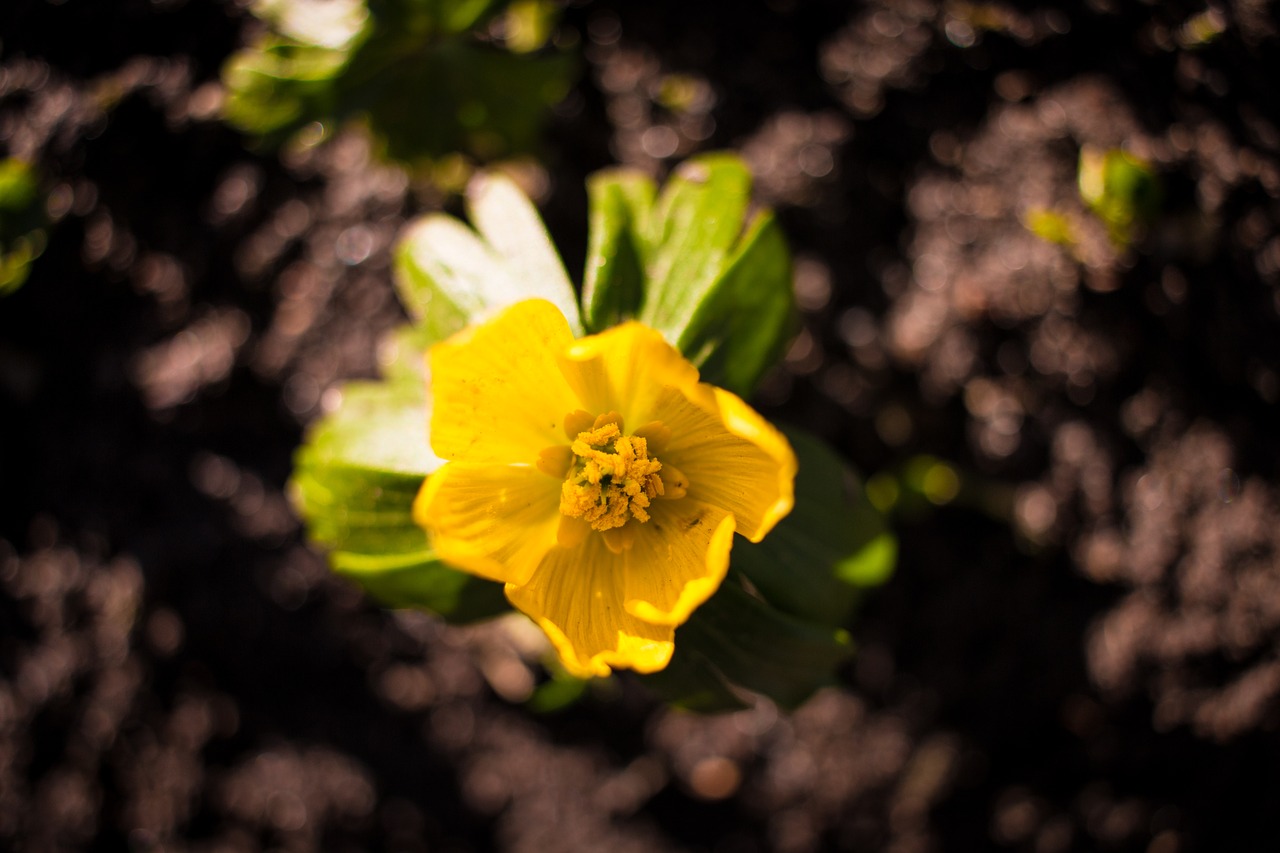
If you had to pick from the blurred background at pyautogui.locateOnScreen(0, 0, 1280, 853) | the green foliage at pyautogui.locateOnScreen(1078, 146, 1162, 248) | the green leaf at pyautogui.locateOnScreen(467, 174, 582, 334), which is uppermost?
the green foliage at pyautogui.locateOnScreen(1078, 146, 1162, 248)

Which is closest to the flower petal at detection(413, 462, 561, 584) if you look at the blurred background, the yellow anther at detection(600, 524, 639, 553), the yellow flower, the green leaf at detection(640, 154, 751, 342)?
the yellow flower

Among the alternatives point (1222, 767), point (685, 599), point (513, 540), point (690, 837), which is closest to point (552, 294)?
point (513, 540)

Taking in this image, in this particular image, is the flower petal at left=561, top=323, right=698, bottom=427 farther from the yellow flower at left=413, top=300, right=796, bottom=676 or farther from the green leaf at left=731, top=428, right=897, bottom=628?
the green leaf at left=731, top=428, right=897, bottom=628

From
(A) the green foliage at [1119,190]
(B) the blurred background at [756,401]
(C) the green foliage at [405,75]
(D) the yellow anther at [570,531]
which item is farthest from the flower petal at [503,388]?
(A) the green foliage at [1119,190]

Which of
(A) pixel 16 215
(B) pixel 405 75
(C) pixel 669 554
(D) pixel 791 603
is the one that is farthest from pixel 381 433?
(A) pixel 16 215

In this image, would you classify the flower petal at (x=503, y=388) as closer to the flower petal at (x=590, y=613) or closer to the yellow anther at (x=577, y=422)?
the yellow anther at (x=577, y=422)

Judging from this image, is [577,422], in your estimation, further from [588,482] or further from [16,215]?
[16,215]
